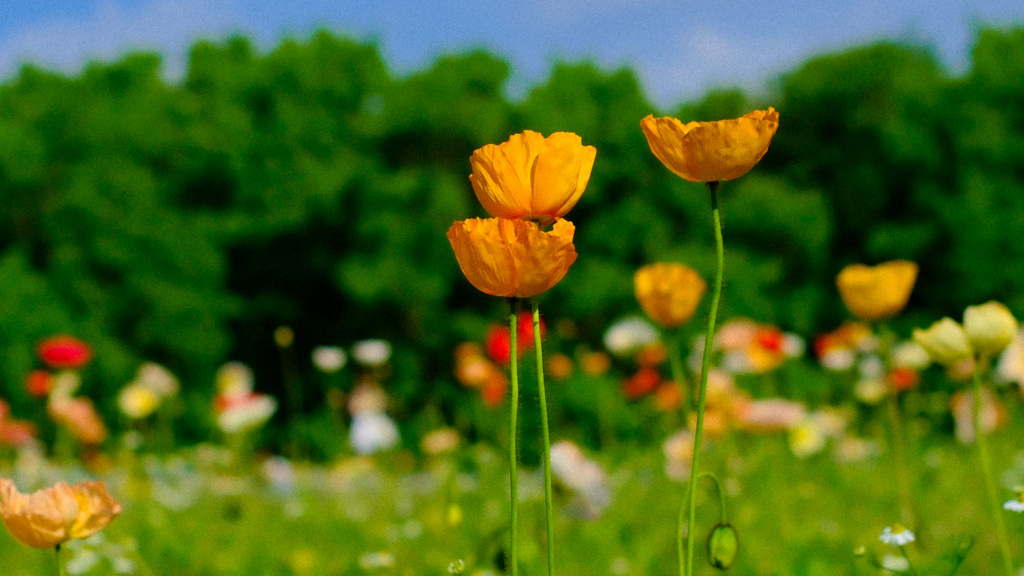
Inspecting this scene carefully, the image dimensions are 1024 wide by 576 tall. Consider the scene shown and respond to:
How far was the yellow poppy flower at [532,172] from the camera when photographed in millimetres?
811

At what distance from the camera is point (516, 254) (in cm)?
76

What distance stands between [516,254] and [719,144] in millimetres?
199

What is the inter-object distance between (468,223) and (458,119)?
417 inches

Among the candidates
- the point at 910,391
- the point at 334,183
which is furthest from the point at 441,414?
the point at 910,391

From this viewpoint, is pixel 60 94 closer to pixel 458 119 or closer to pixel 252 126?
pixel 252 126

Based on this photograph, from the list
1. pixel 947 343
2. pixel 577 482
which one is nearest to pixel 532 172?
pixel 947 343

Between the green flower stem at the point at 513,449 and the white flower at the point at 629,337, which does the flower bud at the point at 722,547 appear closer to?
the green flower stem at the point at 513,449

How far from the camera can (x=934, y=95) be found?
430 inches

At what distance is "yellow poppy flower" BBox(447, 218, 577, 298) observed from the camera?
0.76 m

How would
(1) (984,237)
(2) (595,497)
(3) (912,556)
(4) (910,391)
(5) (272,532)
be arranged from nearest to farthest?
(2) (595,497) < (3) (912,556) < (5) (272,532) < (4) (910,391) < (1) (984,237)

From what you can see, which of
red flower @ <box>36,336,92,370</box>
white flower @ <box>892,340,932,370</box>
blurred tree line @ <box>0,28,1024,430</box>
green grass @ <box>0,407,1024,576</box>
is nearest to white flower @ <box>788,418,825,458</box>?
green grass @ <box>0,407,1024,576</box>

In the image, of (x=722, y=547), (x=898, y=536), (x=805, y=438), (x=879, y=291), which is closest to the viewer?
(x=722, y=547)

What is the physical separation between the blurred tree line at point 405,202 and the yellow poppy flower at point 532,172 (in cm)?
963

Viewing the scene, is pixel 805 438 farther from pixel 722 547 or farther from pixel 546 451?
pixel 546 451
